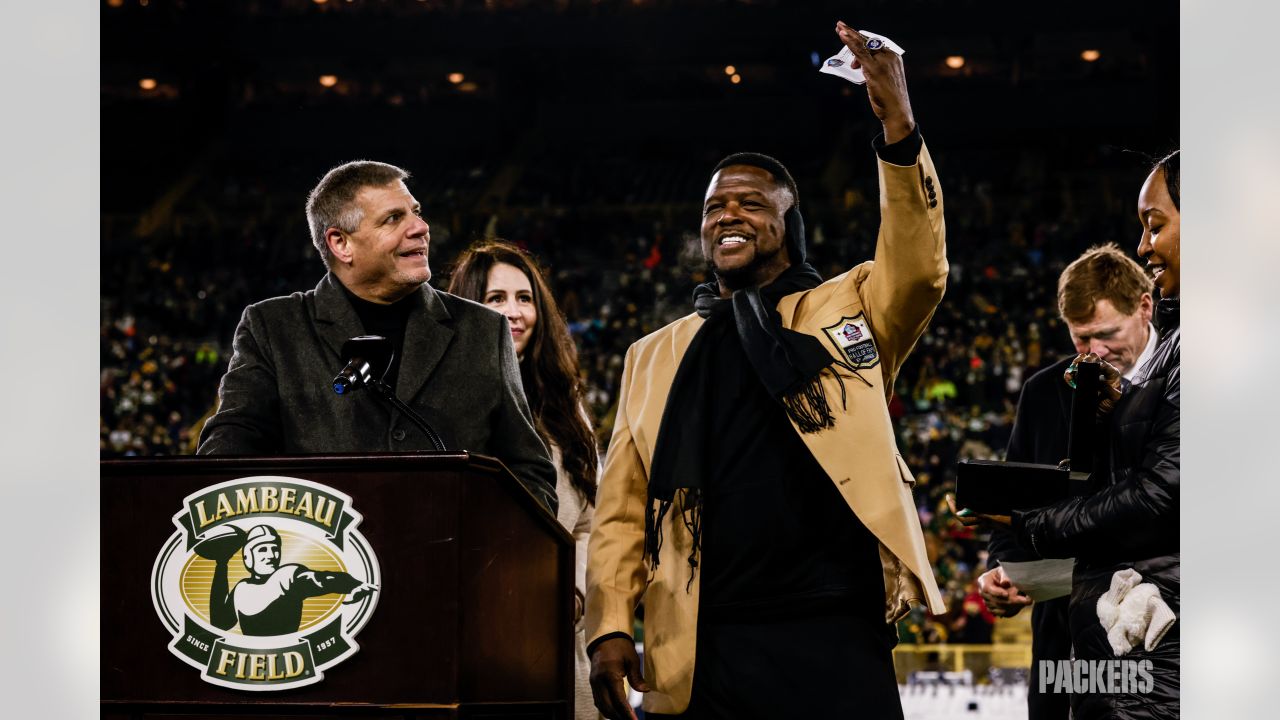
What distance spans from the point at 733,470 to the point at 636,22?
17.2 ft

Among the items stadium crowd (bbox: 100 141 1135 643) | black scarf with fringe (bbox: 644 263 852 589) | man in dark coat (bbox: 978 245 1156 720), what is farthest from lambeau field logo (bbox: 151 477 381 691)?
stadium crowd (bbox: 100 141 1135 643)

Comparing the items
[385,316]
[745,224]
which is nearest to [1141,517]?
[745,224]

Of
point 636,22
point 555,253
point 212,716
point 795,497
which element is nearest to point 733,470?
point 795,497

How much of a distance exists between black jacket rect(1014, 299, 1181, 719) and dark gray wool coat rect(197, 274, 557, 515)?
857 millimetres

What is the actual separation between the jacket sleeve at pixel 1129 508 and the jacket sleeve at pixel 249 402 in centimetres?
126

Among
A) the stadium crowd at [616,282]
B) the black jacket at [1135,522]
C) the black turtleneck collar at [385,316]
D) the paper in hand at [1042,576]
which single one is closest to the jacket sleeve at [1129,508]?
the black jacket at [1135,522]

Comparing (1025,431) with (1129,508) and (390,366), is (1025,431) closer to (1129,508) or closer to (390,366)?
(1129,508)

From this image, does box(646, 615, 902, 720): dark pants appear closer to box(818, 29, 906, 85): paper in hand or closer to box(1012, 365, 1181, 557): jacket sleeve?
box(1012, 365, 1181, 557): jacket sleeve

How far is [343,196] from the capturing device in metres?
2.48

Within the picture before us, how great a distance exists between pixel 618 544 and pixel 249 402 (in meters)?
0.65

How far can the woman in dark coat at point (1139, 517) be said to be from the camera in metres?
2.19

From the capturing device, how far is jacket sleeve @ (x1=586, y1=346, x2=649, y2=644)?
2098mm

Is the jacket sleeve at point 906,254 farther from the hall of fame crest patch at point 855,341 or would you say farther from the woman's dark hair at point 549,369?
the woman's dark hair at point 549,369
